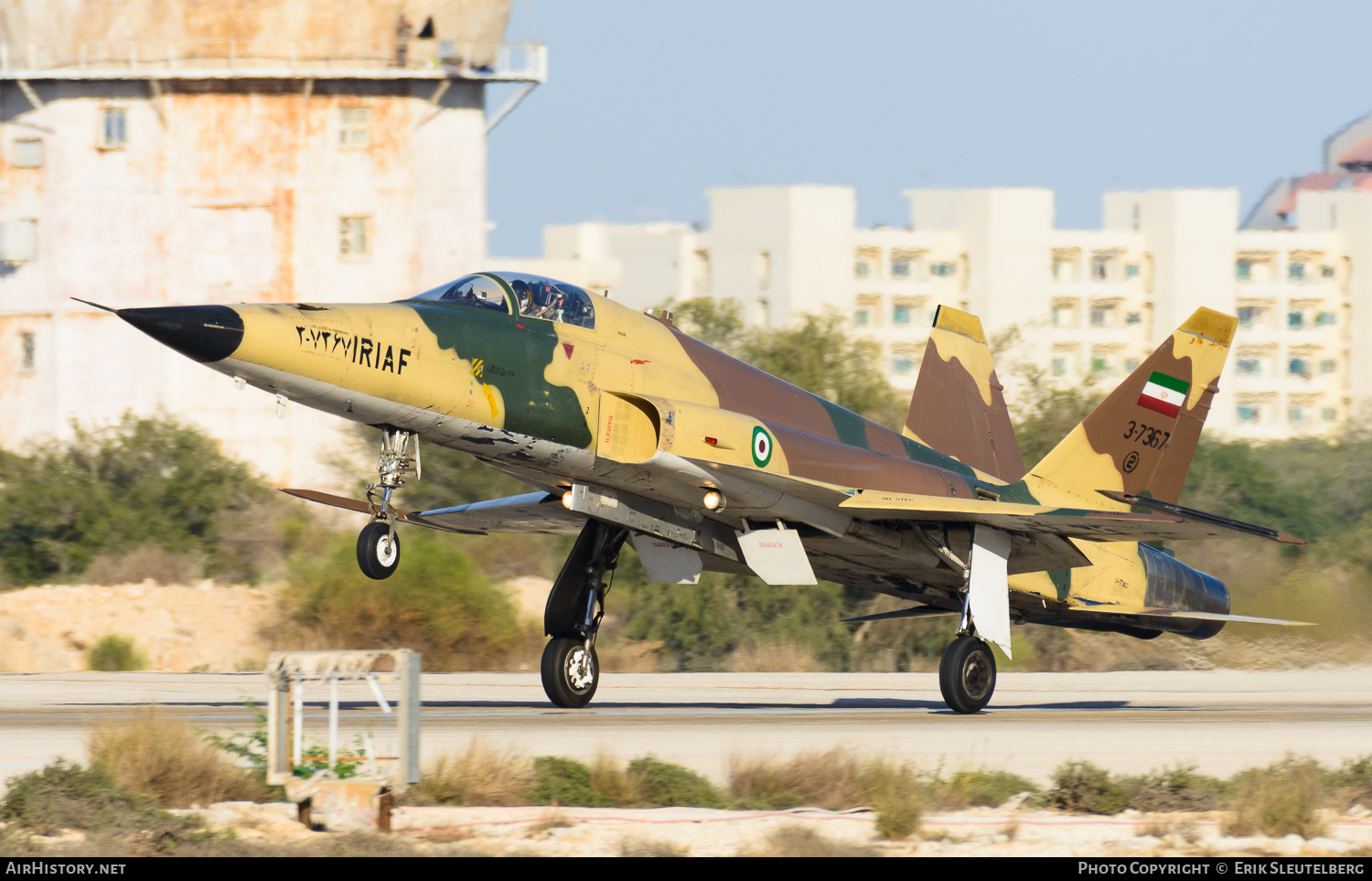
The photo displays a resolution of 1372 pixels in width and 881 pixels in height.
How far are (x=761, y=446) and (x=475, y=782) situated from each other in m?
5.80

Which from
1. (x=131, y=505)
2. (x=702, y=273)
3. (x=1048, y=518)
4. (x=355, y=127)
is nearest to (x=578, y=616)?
(x=1048, y=518)

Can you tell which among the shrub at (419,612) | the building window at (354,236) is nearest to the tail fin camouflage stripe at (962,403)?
the shrub at (419,612)

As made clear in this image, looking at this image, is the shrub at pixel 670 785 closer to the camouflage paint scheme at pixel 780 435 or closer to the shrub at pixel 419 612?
the camouflage paint scheme at pixel 780 435

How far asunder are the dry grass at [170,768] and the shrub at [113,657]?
18.4m

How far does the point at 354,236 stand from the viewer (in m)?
51.6

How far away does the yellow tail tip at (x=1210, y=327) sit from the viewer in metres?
19.2

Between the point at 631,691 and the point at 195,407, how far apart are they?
33.7m

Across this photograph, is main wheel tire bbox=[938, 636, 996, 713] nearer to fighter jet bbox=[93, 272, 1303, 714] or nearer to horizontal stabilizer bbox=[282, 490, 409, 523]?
fighter jet bbox=[93, 272, 1303, 714]

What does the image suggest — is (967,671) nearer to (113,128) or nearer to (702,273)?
(113,128)

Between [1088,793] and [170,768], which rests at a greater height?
[170,768]

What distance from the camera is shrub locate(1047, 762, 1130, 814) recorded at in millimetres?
10227

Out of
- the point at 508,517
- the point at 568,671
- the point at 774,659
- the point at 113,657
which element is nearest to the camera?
the point at 568,671

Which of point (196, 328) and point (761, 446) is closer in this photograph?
point (196, 328)
